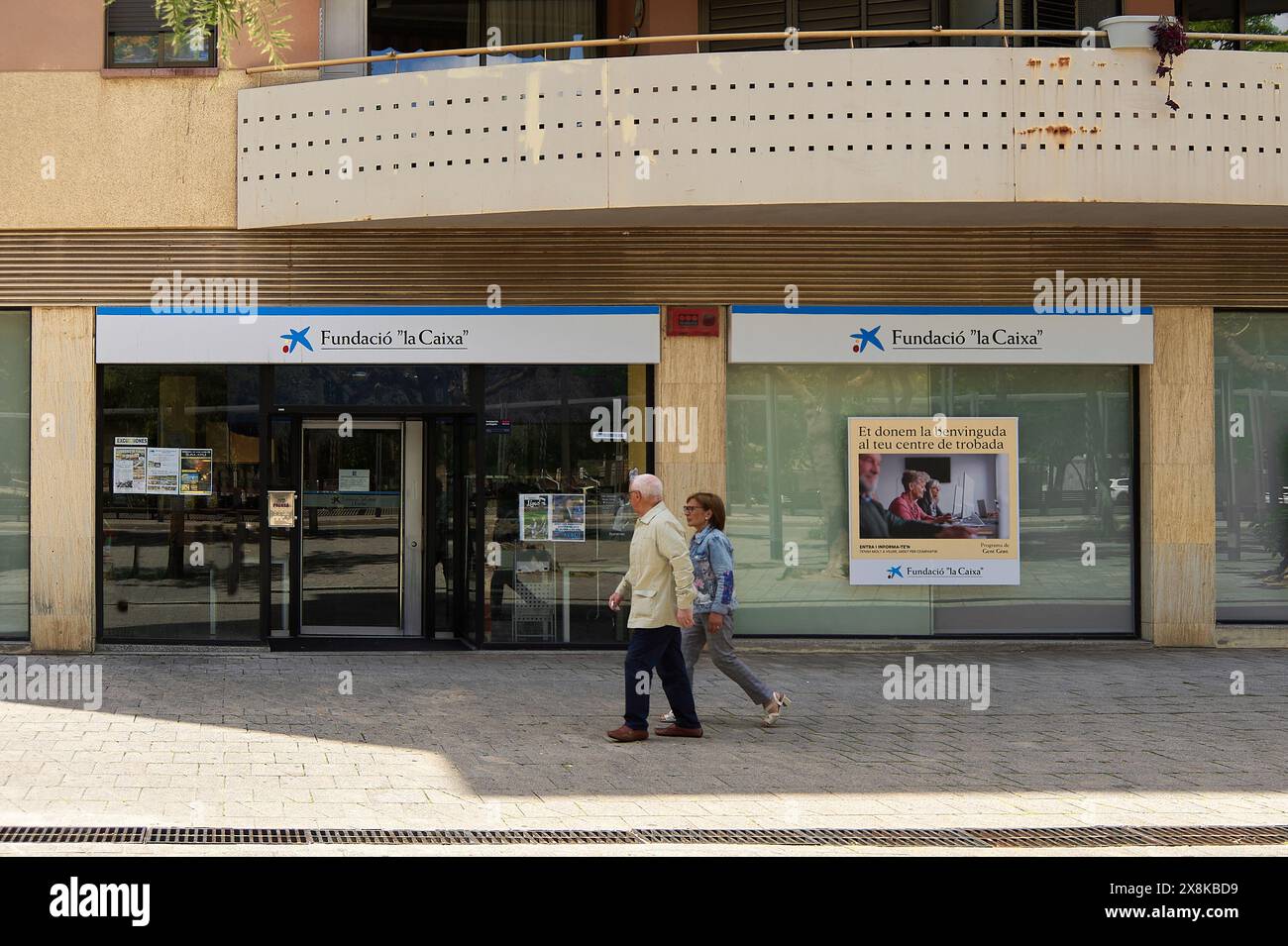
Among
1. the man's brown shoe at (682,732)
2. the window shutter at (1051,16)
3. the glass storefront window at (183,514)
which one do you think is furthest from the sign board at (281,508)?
the window shutter at (1051,16)

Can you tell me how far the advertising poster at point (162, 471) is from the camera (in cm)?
1365

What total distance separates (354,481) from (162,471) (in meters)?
1.86

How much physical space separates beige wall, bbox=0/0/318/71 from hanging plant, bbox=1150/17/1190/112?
8.11 meters

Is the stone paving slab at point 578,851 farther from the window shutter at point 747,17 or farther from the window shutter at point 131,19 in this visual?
the window shutter at point 747,17

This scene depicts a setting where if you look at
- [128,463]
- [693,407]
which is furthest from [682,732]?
[128,463]

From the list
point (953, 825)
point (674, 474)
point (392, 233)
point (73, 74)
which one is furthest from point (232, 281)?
point (953, 825)

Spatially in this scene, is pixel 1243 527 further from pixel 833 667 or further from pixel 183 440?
pixel 183 440

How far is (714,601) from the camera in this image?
952cm

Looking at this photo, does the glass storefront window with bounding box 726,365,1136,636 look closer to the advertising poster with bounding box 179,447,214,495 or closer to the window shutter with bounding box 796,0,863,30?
the window shutter with bounding box 796,0,863,30

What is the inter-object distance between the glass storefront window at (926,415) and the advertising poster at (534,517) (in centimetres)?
186

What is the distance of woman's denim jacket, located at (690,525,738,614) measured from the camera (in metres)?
9.51

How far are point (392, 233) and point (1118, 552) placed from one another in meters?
7.99

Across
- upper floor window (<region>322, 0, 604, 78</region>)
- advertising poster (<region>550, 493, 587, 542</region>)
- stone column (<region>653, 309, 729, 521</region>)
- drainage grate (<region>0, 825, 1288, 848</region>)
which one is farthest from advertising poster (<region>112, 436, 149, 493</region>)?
drainage grate (<region>0, 825, 1288, 848</region>)

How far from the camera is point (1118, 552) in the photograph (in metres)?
14.3
